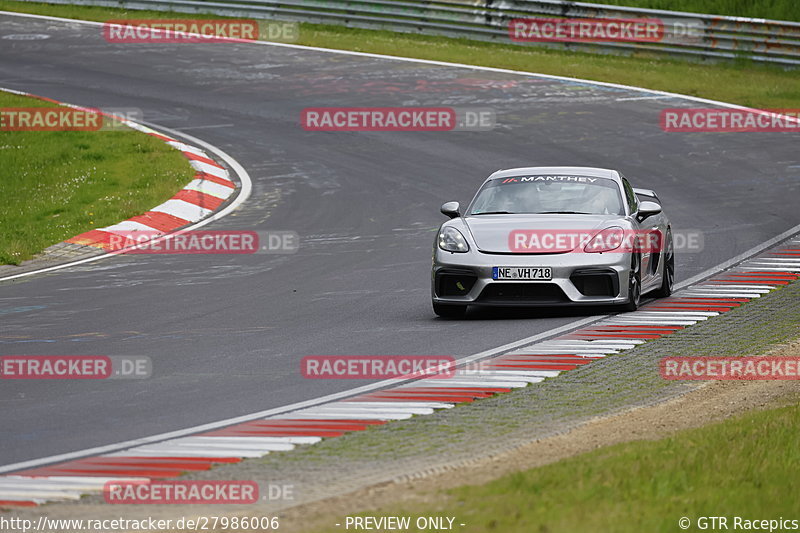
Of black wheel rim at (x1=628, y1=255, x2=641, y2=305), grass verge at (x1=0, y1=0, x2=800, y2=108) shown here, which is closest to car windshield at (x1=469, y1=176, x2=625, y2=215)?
black wheel rim at (x1=628, y1=255, x2=641, y2=305)

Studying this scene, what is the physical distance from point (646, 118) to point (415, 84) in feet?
16.6

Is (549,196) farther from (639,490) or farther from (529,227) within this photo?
(639,490)

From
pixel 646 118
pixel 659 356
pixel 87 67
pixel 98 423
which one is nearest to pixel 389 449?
pixel 98 423

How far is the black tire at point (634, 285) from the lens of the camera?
1223 cm

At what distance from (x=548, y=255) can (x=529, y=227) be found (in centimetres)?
47

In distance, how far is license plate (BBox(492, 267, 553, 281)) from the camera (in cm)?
1187

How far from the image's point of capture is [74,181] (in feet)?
67.9

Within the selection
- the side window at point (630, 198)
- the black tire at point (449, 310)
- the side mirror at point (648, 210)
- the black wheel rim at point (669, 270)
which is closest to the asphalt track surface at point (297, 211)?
the black tire at point (449, 310)

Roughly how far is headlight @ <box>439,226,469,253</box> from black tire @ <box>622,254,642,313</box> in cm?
151

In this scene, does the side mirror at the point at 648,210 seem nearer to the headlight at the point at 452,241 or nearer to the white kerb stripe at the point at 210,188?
the headlight at the point at 452,241

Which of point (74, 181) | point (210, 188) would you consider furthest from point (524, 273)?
point (74, 181)

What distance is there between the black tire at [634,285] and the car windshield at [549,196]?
0.77 m

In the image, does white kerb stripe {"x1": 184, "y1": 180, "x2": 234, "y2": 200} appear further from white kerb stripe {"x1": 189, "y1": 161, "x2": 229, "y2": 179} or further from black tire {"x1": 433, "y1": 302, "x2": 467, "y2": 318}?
black tire {"x1": 433, "y1": 302, "x2": 467, "y2": 318}

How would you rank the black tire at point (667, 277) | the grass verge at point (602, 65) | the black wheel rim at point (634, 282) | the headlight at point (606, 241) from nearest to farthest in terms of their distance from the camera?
the headlight at point (606, 241) → the black wheel rim at point (634, 282) → the black tire at point (667, 277) → the grass verge at point (602, 65)
